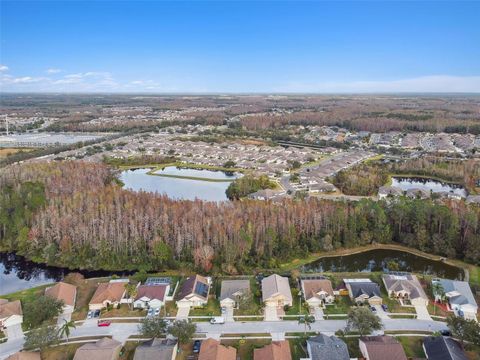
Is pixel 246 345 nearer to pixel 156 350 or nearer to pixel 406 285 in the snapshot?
pixel 156 350

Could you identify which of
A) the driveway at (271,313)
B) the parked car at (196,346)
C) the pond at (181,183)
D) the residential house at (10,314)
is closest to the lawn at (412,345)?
the driveway at (271,313)

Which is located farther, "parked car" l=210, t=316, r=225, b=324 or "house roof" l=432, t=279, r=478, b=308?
"house roof" l=432, t=279, r=478, b=308

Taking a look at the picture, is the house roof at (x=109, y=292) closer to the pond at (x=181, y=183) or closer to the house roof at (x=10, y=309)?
the house roof at (x=10, y=309)

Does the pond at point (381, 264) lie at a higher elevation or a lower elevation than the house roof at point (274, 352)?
lower

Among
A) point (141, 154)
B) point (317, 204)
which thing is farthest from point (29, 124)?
point (317, 204)

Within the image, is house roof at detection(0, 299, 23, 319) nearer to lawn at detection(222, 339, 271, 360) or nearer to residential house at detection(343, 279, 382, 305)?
lawn at detection(222, 339, 271, 360)

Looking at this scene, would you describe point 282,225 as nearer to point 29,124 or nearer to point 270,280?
point 270,280

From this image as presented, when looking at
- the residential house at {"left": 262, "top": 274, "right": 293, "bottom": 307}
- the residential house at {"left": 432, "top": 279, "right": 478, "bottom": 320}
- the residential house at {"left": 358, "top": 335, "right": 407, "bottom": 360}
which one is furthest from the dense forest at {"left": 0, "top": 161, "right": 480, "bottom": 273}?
the residential house at {"left": 358, "top": 335, "right": 407, "bottom": 360}
